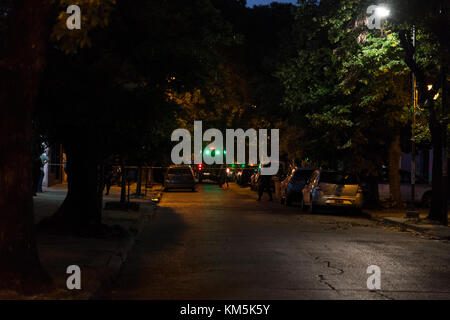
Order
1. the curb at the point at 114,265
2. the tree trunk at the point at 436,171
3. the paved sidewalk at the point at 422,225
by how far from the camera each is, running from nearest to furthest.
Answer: the curb at the point at 114,265
the paved sidewalk at the point at 422,225
the tree trunk at the point at 436,171

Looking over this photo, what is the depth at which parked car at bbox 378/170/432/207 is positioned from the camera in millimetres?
30750

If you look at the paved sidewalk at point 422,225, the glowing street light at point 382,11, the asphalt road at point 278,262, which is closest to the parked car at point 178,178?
→ the paved sidewalk at point 422,225

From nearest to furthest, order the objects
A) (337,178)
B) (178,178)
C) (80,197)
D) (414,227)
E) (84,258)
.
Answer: (84,258), (80,197), (414,227), (337,178), (178,178)

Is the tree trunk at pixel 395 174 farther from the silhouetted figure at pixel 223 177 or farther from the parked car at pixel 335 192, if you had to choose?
the silhouetted figure at pixel 223 177

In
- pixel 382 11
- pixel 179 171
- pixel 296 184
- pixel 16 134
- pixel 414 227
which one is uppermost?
pixel 382 11

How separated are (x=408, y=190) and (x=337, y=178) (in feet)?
22.8

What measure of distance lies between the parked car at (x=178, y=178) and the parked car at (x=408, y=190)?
1342 centimetres

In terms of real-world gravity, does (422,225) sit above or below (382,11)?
below

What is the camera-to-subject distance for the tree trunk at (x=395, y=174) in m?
29.7

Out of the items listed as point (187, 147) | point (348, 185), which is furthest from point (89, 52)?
point (187, 147)

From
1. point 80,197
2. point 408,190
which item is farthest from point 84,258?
point 408,190

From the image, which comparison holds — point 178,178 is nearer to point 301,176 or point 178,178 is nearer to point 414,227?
point 301,176

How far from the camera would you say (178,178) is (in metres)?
42.9

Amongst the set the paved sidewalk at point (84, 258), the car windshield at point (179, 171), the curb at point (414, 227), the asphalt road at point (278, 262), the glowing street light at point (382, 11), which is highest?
the glowing street light at point (382, 11)
